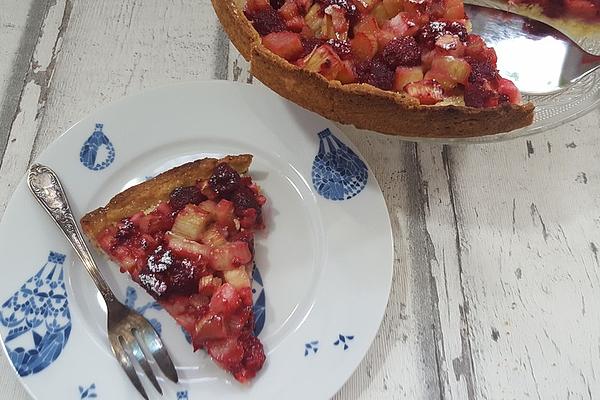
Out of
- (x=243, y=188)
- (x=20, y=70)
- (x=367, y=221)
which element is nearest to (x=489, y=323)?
(x=367, y=221)

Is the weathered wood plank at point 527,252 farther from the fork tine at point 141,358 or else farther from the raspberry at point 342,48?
the fork tine at point 141,358

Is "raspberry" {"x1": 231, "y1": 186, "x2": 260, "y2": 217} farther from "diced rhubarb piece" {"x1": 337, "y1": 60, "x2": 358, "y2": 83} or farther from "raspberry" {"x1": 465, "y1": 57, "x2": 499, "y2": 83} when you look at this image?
"raspberry" {"x1": 465, "y1": 57, "x2": 499, "y2": 83}

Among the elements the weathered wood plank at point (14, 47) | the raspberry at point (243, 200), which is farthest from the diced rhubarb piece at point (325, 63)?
the weathered wood plank at point (14, 47)

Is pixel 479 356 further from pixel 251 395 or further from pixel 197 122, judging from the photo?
pixel 197 122

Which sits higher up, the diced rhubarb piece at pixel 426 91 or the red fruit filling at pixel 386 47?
the red fruit filling at pixel 386 47

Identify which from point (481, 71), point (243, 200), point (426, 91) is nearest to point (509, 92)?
point (481, 71)

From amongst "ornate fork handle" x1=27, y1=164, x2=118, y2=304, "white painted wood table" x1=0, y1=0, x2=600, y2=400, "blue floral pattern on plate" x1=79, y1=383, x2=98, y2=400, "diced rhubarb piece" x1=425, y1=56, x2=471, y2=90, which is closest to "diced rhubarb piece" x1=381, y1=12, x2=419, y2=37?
"diced rhubarb piece" x1=425, y1=56, x2=471, y2=90
